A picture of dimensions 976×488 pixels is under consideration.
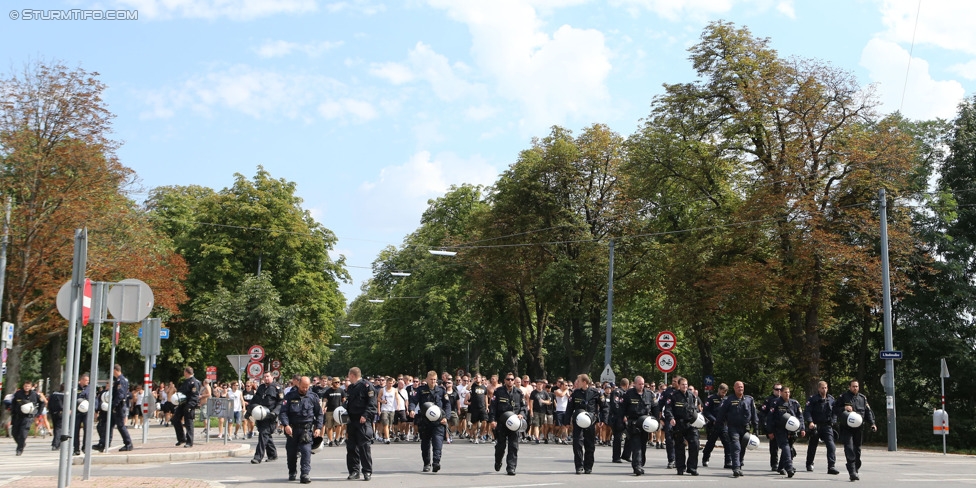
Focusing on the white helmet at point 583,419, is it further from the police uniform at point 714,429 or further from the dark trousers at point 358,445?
the dark trousers at point 358,445

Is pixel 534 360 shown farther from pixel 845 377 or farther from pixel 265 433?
pixel 265 433

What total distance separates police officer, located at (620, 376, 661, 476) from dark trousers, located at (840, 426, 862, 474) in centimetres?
342

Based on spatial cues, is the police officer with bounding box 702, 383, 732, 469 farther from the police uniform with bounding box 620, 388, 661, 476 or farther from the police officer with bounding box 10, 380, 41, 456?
the police officer with bounding box 10, 380, 41, 456

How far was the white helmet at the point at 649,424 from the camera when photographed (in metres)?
16.2

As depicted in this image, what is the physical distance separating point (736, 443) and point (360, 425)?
275 inches

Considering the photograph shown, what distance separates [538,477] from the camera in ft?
51.5

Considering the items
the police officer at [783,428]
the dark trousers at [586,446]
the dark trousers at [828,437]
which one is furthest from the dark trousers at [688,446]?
the dark trousers at [828,437]

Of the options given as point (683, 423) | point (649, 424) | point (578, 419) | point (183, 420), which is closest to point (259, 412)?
point (183, 420)

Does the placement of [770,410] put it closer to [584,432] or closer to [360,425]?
[584,432]

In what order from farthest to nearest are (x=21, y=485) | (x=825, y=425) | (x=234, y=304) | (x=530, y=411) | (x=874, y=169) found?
(x=234, y=304), (x=874, y=169), (x=530, y=411), (x=825, y=425), (x=21, y=485)

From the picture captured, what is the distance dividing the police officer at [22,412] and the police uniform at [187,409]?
3221 millimetres

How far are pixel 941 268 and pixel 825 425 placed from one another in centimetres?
2147

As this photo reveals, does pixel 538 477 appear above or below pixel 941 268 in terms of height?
below

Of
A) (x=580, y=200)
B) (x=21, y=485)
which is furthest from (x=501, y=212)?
(x=21, y=485)
